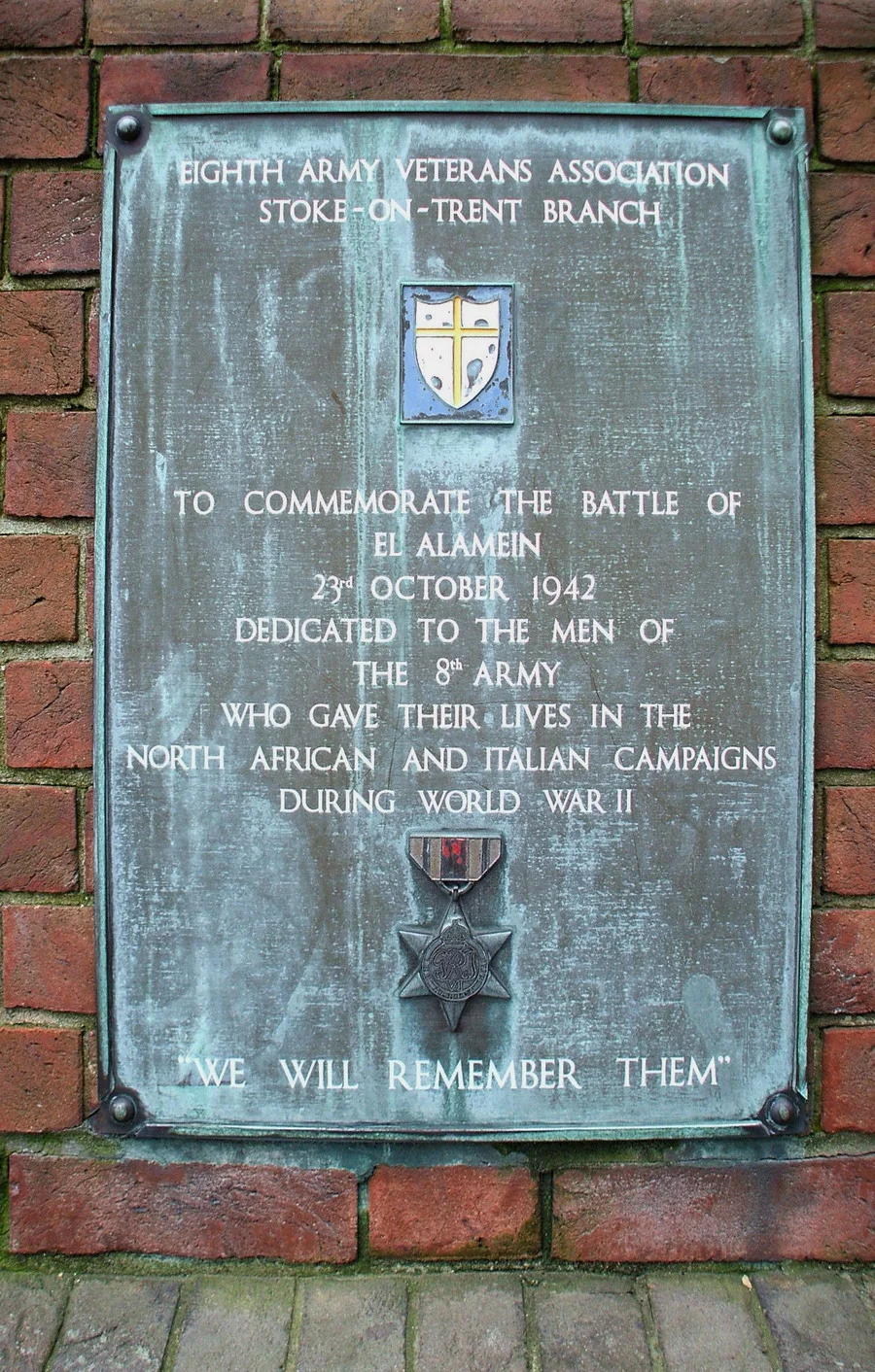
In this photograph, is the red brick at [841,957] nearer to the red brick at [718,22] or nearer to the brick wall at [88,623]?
the brick wall at [88,623]

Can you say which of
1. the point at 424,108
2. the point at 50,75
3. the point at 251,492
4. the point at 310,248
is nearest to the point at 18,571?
the point at 251,492

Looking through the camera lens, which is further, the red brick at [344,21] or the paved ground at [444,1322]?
the red brick at [344,21]

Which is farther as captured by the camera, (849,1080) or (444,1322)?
(849,1080)

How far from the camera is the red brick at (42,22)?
1.42 m

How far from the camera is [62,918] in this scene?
1.42 m

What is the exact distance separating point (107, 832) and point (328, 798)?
→ 1.15ft

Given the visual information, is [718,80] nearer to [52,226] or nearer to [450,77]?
[450,77]

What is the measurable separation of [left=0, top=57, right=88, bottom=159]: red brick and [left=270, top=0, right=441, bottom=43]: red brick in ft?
1.09

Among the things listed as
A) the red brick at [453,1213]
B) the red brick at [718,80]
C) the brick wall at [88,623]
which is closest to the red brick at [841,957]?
the brick wall at [88,623]

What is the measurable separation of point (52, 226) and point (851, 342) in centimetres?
130

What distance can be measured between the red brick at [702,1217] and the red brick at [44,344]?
1.51 metres

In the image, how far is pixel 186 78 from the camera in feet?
4.62

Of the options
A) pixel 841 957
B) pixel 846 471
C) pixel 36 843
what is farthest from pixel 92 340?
pixel 841 957

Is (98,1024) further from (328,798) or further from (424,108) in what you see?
(424,108)
